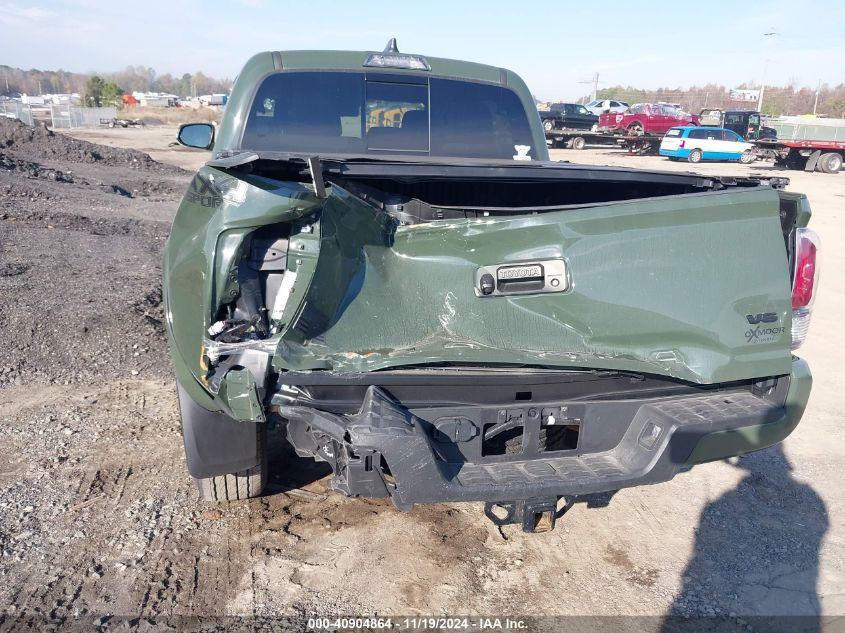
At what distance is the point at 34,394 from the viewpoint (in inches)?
185

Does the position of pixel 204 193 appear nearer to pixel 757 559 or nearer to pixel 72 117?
pixel 757 559

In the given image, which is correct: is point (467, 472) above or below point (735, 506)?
above

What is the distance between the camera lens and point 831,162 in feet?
75.9

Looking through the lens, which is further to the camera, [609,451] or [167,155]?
[167,155]

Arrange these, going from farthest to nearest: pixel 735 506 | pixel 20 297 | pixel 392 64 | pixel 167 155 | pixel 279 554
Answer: pixel 167 155
pixel 20 297
pixel 392 64
pixel 735 506
pixel 279 554

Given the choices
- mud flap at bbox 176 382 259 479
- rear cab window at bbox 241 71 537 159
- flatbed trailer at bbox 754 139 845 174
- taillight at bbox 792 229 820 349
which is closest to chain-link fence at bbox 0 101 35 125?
flatbed trailer at bbox 754 139 845 174

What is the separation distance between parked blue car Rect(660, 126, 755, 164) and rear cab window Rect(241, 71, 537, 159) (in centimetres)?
2395

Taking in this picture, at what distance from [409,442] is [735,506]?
2.37 metres

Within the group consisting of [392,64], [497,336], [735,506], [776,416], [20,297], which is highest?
[392,64]

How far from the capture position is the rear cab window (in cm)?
393

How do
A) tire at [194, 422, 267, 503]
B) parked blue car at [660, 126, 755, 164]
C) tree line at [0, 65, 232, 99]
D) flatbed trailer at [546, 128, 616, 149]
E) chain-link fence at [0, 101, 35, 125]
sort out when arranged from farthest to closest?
tree line at [0, 65, 232, 99] → chain-link fence at [0, 101, 35, 125] → flatbed trailer at [546, 128, 616, 149] → parked blue car at [660, 126, 755, 164] → tire at [194, 422, 267, 503]

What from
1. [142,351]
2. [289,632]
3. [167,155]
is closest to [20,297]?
[142,351]

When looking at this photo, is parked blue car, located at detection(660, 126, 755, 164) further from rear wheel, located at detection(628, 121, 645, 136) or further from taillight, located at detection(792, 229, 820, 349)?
taillight, located at detection(792, 229, 820, 349)

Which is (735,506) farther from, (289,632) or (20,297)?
(20,297)
